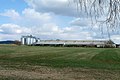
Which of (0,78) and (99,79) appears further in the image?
(99,79)

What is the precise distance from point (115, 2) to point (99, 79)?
A: 402 inches

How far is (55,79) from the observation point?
→ 52.8ft

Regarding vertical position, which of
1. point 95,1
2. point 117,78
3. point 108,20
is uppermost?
point 95,1

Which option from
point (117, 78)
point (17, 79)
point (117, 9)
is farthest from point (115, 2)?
point (117, 78)

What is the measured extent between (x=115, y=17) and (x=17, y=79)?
9.15 metres

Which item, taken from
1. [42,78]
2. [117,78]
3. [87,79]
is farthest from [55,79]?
[117,78]

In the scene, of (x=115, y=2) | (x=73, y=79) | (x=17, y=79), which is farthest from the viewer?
(x=73, y=79)

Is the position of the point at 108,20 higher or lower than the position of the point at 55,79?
higher

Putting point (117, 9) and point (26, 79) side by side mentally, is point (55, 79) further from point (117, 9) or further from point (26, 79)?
point (117, 9)

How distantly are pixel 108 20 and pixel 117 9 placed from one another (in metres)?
0.37

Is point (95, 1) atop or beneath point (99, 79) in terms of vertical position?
atop

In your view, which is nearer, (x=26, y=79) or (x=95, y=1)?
(x=95, y=1)

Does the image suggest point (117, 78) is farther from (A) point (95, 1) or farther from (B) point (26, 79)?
(A) point (95, 1)

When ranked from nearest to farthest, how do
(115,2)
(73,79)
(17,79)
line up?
(115,2), (17,79), (73,79)
